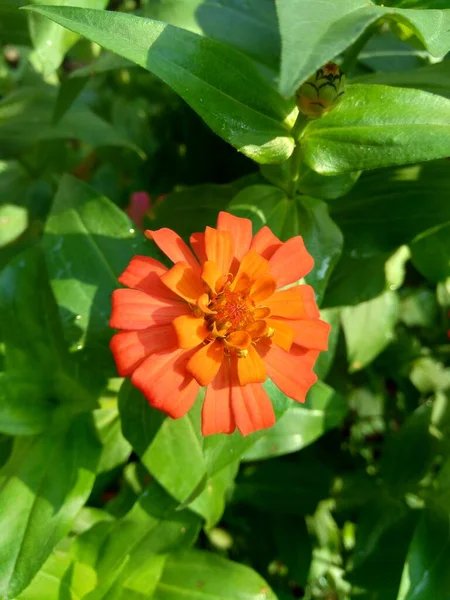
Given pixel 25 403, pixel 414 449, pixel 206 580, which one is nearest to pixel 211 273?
pixel 25 403

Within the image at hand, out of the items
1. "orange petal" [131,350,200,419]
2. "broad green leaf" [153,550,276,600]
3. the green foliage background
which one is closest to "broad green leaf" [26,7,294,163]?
the green foliage background

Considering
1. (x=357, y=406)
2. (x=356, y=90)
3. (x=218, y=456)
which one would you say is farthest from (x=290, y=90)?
(x=357, y=406)

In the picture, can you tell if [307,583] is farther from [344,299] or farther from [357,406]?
[344,299]

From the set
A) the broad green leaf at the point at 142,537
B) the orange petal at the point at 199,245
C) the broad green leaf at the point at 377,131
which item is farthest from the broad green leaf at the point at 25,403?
the broad green leaf at the point at 377,131

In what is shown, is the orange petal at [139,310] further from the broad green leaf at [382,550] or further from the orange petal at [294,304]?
the broad green leaf at [382,550]

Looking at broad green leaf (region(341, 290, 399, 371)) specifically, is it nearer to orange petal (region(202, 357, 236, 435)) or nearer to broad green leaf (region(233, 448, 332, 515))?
broad green leaf (region(233, 448, 332, 515))
